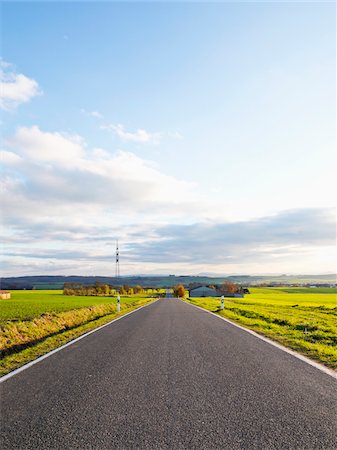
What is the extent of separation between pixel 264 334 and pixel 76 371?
722cm

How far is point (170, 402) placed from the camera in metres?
4.78

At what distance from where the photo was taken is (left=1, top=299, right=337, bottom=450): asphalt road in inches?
145

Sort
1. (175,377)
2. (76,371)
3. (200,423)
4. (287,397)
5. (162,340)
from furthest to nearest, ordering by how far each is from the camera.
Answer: (162,340) → (76,371) → (175,377) → (287,397) → (200,423)

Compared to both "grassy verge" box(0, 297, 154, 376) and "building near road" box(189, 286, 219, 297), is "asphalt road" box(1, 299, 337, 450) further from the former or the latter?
"building near road" box(189, 286, 219, 297)

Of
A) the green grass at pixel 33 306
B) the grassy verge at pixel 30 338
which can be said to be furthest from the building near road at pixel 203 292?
the grassy verge at pixel 30 338

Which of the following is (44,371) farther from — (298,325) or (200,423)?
(298,325)

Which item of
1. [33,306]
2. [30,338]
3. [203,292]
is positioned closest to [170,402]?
[30,338]

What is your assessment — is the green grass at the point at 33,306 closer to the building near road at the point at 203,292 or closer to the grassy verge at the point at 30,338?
the grassy verge at the point at 30,338

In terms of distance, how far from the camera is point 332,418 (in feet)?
13.8

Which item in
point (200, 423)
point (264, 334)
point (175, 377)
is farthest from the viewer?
point (264, 334)

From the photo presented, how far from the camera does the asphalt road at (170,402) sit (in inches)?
145

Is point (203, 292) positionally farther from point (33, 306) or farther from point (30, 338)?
point (30, 338)

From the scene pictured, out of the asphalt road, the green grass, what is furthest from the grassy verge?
the green grass

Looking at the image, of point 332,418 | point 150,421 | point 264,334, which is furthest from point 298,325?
point 150,421
